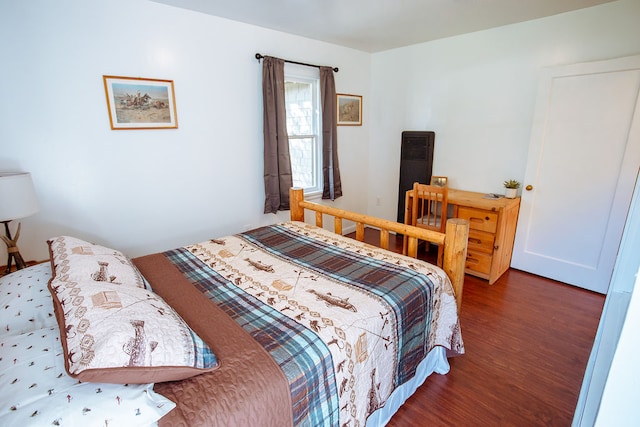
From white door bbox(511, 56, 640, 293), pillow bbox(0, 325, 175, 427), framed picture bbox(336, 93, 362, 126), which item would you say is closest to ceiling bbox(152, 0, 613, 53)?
white door bbox(511, 56, 640, 293)

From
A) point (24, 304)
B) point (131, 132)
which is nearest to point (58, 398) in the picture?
point (24, 304)

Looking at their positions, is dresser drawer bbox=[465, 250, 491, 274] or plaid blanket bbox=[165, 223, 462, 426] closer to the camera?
plaid blanket bbox=[165, 223, 462, 426]

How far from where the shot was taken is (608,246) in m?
2.61

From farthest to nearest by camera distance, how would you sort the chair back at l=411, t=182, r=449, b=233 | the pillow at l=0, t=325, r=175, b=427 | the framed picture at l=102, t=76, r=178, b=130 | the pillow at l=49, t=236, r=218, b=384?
the chair back at l=411, t=182, r=449, b=233, the framed picture at l=102, t=76, r=178, b=130, the pillow at l=49, t=236, r=218, b=384, the pillow at l=0, t=325, r=175, b=427

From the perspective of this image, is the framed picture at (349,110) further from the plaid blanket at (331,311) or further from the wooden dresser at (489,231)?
the plaid blanket at (331,311)

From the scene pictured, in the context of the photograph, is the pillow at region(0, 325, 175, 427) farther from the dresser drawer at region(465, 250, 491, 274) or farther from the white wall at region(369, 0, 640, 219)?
the white wall at region(369, 0, 640, 219)

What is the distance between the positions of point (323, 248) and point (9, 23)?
2.42 m

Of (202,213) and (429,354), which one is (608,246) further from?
(202,213)

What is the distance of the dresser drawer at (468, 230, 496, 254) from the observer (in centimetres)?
286

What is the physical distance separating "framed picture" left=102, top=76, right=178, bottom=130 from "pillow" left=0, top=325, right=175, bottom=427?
6.27 feet

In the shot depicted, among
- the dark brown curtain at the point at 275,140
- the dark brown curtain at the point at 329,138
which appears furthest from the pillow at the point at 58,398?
the dark brown curtain at the point at 329,138

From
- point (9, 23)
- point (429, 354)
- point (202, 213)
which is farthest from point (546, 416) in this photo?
point (9, 23)

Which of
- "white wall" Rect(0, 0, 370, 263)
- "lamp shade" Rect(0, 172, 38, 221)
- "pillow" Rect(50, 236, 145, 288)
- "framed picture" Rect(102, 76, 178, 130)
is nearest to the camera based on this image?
"pillow" Rect(50, 236, 145, 288)

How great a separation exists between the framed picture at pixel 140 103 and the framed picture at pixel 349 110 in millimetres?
2038
